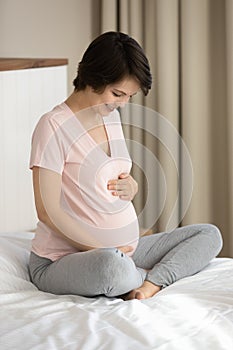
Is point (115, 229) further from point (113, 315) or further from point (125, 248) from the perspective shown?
point (113, 315)

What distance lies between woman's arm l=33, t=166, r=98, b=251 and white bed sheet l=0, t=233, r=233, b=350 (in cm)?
16

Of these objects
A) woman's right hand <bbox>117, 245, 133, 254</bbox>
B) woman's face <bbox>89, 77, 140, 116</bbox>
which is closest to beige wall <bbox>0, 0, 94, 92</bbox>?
woman's face <bbox>89, 77, 140, 116</bbox>

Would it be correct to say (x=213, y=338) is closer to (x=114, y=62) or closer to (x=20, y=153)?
(x=114, y=62)

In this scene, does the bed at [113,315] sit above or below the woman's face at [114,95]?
below

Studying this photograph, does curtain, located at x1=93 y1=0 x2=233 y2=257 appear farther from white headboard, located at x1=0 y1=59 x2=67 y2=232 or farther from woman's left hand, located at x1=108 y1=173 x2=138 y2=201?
woman's left hand, located at x1=108 y1=173 x2=138 y2=201

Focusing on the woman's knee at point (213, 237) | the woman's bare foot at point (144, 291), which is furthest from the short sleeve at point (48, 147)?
the woman's knee at point (213, 237)

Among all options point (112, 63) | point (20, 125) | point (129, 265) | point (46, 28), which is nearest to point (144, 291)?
point (129, 265)

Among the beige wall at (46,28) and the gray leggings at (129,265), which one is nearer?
the gray leggings at (129,265)

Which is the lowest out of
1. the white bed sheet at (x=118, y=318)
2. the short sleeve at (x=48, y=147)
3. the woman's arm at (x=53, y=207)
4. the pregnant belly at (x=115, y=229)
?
the white bed sheet at (x=118, y=318)

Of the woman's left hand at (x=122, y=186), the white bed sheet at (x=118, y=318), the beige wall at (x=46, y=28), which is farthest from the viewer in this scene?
the beige wall at (x=46, y=28)

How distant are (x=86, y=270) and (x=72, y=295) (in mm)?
81

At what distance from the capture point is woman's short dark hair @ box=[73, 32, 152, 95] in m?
1.94

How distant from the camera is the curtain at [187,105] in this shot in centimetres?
335

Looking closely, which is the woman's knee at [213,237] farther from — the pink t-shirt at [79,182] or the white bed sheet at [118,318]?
the pink t-shirt at [79,182]
